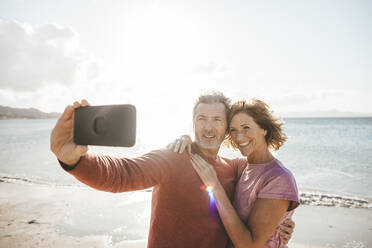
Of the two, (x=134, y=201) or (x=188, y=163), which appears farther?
(x=134, y=201)

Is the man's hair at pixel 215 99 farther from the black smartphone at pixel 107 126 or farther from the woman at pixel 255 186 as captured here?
the black smartphone at pixel 107 126

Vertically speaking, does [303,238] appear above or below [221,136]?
below

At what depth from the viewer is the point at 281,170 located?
235 cm

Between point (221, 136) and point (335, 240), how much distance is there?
4971 millimetres

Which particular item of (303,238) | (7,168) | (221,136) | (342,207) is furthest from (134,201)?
(7,168)

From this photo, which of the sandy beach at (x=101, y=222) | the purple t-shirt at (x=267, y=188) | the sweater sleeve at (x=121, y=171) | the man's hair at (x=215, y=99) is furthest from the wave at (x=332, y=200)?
the sweater sleeve at (x=121, y=171)

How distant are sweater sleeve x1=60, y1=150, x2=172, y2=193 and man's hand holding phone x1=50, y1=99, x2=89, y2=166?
0.09 m

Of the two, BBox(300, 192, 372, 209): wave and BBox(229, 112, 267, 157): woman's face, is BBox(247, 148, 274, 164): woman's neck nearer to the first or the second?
BBox(229, 112, 267, 157): woman's face

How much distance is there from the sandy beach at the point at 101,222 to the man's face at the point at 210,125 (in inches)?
141

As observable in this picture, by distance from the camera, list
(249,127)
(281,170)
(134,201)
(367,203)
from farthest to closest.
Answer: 1. (367,203)
2. (134,201)
3. (249,127)
4. (281,170)

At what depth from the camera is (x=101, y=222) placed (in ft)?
20.4

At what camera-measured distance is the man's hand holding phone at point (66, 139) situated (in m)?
1.43

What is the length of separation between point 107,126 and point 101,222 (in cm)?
594

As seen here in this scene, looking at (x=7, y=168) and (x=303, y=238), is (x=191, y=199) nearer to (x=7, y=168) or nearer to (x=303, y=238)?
(x=303, y=238)
